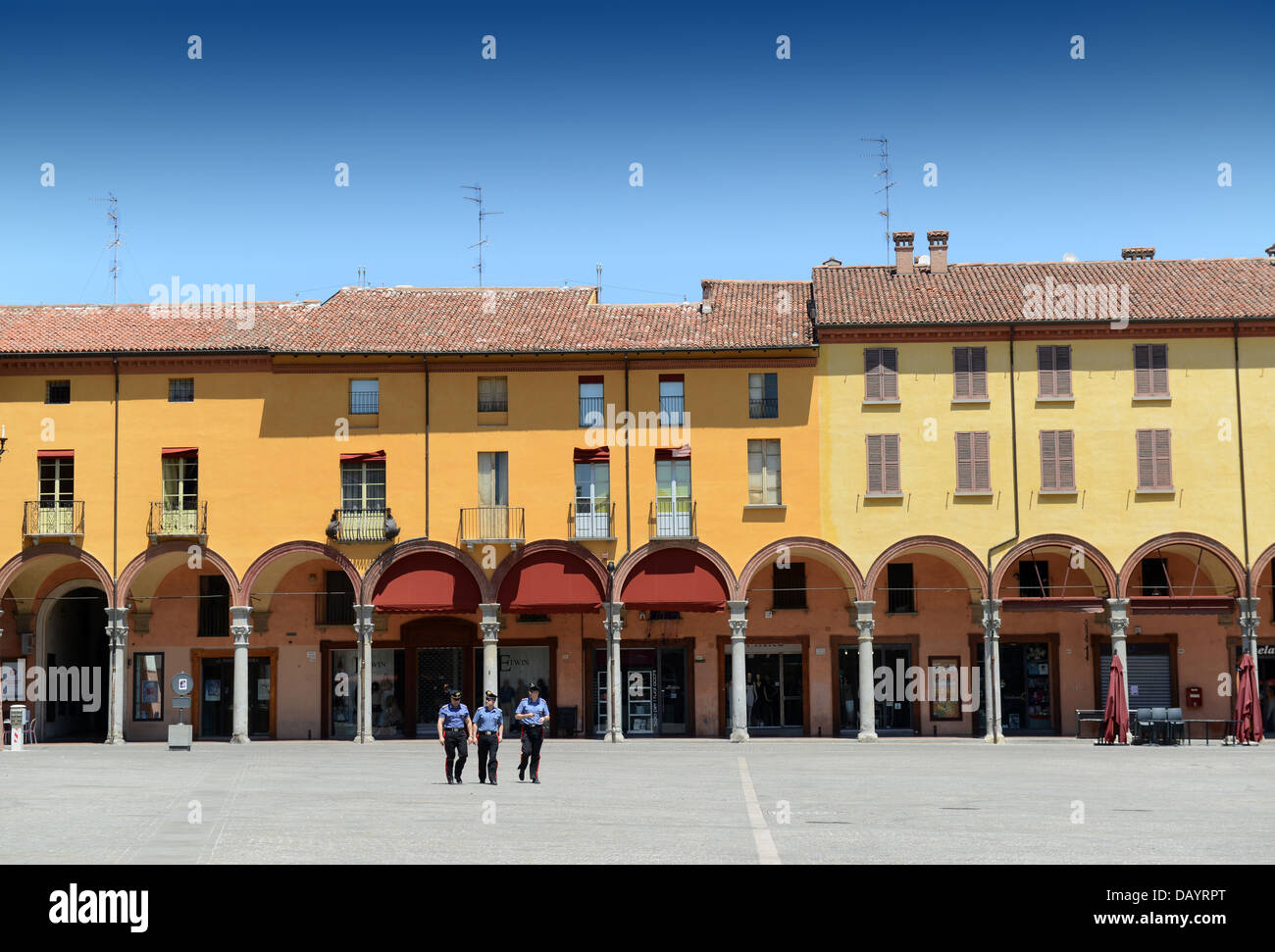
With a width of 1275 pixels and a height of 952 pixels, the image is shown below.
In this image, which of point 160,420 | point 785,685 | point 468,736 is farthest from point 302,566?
point 468,736

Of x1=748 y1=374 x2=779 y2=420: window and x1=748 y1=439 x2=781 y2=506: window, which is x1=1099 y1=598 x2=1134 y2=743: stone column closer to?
x1=748 y1=439 x2=781 y2=506: window

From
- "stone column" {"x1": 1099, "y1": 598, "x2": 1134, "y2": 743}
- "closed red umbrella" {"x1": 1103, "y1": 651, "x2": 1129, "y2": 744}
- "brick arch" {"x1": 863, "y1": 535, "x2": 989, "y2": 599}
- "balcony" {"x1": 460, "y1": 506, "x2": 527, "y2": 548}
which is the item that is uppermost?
"balcony" {"x1": 460, "y1": 506, "x2": 527, "y2": 548}

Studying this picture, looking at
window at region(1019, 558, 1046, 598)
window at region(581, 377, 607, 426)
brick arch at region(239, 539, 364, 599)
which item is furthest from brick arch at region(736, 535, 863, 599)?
brick arch at region(239, 539, 364, 599)

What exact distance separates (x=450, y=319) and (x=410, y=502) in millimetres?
6208

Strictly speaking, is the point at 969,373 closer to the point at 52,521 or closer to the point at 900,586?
the point at 900,586

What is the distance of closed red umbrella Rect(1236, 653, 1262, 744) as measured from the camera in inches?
1535

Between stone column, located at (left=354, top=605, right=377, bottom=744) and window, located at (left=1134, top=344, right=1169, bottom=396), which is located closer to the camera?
stone column, located at (left=354, top=605, right=377, bottom=744)

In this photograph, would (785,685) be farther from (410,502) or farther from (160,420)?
(160,420)

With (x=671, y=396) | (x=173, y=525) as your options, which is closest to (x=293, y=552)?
(x=173, y=525)

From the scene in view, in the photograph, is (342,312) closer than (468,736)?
No

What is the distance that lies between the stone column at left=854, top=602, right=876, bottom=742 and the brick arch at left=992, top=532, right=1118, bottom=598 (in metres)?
3.72

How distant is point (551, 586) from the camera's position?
4450 centimetres

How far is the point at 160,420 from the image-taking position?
149 ft
